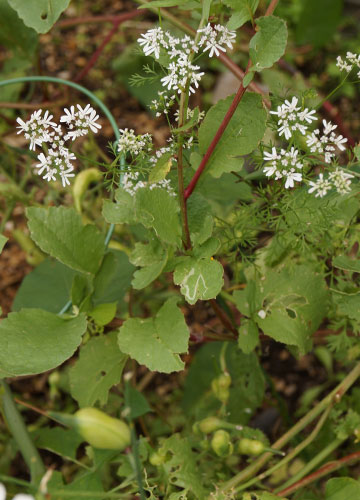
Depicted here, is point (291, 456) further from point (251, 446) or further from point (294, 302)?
point (294, 302)

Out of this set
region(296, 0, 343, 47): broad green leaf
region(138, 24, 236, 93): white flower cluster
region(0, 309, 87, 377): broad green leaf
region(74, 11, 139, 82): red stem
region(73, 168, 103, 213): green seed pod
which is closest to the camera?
region(138, 24, 236, 93): white flower cluster

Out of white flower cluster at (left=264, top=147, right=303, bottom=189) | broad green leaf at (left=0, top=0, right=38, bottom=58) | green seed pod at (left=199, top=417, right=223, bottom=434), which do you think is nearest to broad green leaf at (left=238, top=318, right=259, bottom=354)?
green seed pod at (left=199, top=417, right=223, bottom=434)

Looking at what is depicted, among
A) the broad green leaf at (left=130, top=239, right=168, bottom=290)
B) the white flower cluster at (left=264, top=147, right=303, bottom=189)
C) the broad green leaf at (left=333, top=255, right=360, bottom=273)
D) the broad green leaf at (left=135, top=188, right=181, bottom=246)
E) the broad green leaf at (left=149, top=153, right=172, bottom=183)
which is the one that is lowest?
the broad green leaf at (left=333, top=255, right=360, bottom=273)

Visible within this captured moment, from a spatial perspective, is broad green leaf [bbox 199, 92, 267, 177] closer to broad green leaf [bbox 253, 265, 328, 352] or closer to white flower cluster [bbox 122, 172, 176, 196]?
white flower cluster [bbox 122, 172, 176, 196]

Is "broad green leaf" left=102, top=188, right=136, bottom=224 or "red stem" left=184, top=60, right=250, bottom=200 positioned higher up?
"red stem" left=184, top=60, right=250, bottom=200

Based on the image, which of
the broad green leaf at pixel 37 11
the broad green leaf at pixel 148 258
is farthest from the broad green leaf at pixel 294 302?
the broad green leaf at pixel 37 11

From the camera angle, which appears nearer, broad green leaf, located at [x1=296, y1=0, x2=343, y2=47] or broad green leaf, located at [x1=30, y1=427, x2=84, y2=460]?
broad green leaf, located at [x1=30, y1=427, x2=84, y2=460]

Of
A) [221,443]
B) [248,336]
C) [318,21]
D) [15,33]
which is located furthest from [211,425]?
[318,21]
